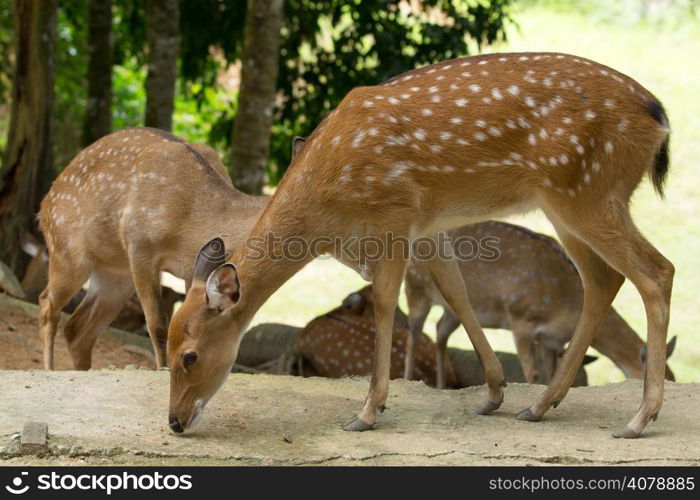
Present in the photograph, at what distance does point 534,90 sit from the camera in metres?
5.49

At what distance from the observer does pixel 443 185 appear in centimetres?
553

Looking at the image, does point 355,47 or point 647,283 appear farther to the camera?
point 355,47

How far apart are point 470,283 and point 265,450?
177 inches

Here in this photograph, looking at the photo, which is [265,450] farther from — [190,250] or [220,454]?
[190,250]

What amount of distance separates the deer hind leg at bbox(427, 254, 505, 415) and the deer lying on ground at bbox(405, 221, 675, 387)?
2.86 metres

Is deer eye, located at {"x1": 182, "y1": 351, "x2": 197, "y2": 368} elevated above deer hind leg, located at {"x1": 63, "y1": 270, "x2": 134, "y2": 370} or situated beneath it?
elevated above

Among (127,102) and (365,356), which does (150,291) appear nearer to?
(365,356)

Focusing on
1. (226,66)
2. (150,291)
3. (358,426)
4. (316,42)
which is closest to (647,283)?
(358,426)

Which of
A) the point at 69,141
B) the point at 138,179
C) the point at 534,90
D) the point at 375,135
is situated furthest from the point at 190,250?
the point at 69,141

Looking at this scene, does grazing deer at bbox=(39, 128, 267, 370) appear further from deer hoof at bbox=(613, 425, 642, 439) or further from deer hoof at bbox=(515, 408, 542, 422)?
deer hoof at bbox=(613, 425, 642, 439)

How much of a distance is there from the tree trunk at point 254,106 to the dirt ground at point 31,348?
64.3 inches

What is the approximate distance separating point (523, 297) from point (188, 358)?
4351 millimetres

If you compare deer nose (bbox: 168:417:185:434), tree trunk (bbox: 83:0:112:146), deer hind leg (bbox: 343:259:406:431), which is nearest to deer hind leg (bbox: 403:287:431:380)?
deer hind leg (bbox: 343:259:406:431)

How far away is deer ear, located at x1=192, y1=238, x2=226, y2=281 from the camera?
5445 mm
